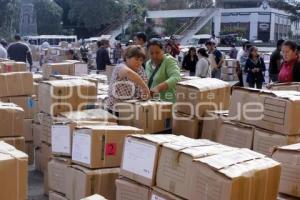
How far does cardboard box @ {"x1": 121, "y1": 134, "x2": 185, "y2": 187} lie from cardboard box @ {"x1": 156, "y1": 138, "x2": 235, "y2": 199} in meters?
0.05

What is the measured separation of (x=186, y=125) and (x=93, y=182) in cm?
110

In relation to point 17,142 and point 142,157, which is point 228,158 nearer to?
point 142,157

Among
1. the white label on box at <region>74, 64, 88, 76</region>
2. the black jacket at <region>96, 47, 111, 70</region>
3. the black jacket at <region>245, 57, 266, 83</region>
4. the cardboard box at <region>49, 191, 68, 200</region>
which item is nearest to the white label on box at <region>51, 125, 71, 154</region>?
the cardboard box at <region>49, 191, 68, 200</region>

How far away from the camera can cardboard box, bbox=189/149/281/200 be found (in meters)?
2.45

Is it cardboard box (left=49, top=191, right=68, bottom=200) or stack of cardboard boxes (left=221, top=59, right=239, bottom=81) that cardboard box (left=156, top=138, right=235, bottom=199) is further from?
stack of cardboard boxes (left=221, top=59, right=239, bottom=81)

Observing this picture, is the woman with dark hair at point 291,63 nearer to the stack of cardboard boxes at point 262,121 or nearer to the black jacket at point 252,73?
the stack of cardboard boxes at point 262,121

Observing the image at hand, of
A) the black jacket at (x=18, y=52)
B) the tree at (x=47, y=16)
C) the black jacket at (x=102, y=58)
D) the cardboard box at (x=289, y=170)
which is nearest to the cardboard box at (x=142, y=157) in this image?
the cardboard box at (x=289, y=170)

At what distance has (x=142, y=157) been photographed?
3051mm

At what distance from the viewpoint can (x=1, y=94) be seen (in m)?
5.64

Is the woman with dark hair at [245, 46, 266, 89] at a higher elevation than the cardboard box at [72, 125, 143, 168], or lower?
higher

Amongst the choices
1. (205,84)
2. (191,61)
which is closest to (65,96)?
(205,84)

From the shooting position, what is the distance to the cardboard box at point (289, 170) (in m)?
2.85

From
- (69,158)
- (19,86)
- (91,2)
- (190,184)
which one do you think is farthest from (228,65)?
(91,2)

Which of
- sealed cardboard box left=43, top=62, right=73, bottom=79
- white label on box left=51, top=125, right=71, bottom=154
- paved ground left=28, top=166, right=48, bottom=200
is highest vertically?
sealed cardboard box left=43, top=62, right=73, bottom=79
